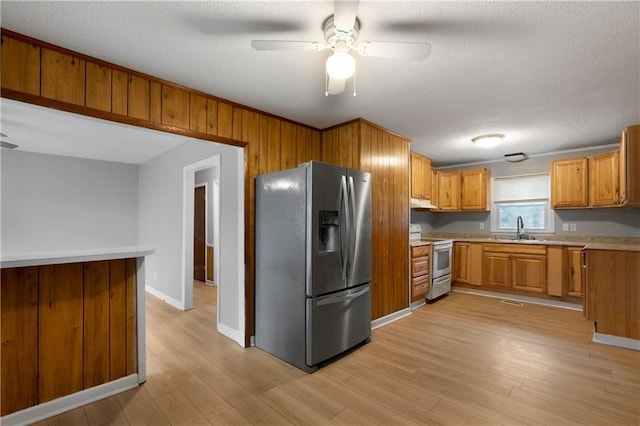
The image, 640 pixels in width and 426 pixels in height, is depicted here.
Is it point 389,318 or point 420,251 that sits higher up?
point 420,251

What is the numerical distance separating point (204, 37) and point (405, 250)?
3219mm

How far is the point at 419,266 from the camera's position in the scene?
418 centimetres

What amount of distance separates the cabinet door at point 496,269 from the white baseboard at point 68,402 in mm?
4915

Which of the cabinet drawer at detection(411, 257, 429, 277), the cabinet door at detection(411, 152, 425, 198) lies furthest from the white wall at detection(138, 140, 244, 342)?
the cabinet door at detection(411, 152, 425, 198)

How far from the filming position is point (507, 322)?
141 inches

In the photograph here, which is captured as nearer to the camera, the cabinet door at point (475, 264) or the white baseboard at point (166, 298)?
the white baseboard at point (166, 298)

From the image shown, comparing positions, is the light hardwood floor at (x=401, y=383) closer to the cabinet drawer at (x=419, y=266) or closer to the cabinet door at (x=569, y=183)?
the cabinet drawer at (x=419, y=266)

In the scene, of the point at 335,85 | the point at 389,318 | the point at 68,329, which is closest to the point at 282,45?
the point at 335,85

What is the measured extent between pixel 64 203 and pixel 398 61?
600 cm

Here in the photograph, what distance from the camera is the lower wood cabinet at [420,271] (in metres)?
4.05

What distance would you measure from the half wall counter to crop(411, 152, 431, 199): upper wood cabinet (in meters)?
3.82

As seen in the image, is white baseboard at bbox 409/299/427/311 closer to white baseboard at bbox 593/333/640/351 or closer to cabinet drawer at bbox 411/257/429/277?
cabinet drawer at bbox 411/257/429/277

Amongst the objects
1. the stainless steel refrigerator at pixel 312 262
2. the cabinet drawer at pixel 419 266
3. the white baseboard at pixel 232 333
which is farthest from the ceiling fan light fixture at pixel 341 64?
the cabinet drawer at pixel 419 266

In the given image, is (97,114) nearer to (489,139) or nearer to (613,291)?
(489,139)
